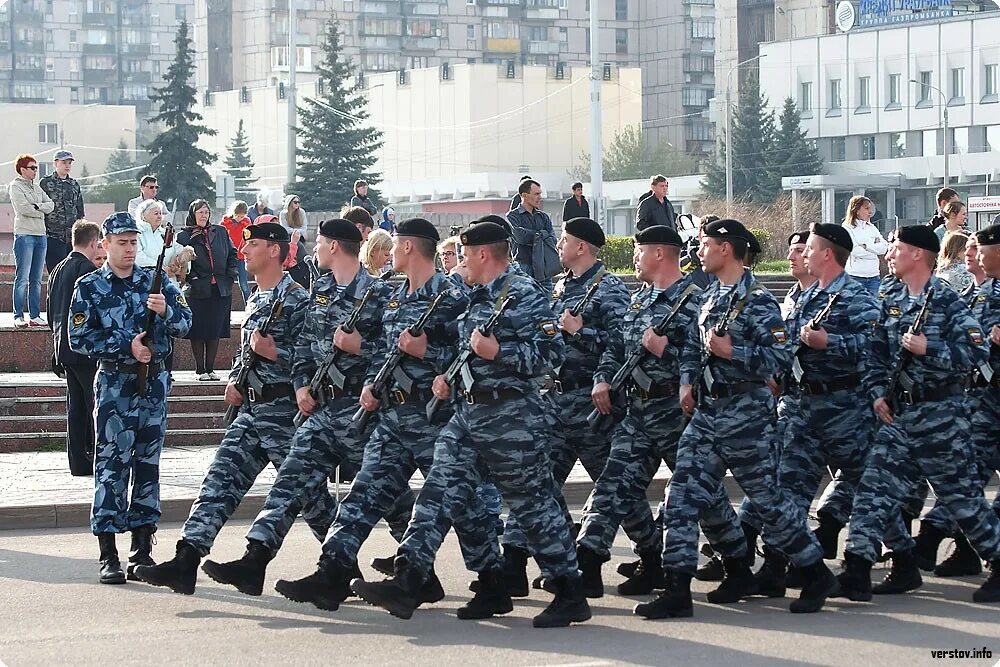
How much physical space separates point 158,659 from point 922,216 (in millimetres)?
74891

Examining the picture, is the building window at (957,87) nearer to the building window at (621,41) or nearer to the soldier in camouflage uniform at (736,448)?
the building window at (621,41)

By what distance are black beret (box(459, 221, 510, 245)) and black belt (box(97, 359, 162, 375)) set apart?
2.22 m

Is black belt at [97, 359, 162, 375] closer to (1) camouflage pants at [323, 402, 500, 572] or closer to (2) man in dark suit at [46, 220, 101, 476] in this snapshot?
(1) camouflage pants at [323, 402, 500, 572]

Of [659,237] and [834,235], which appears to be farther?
[659,237]

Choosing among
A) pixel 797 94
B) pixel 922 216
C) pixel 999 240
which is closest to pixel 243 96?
pixel 797 94

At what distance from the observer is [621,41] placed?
414 feet

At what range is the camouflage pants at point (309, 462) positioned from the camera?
27.5 feet

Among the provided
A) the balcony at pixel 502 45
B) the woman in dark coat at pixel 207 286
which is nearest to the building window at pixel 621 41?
the balcony at pixel 502 45

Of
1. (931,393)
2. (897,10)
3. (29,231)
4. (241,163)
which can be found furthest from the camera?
(241,163)

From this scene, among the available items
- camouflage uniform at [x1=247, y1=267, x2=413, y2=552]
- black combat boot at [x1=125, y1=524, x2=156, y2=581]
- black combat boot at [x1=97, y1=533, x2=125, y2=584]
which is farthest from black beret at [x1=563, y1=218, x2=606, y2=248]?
black combat boot at [x1=97, y1=533, x2=125, y2=584]

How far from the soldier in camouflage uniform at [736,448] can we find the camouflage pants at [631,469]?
1.34ft

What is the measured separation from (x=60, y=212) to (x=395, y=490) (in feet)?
36.8

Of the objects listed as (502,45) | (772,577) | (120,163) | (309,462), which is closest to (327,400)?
(309,462)

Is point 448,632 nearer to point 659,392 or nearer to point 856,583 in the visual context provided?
point 659,392
